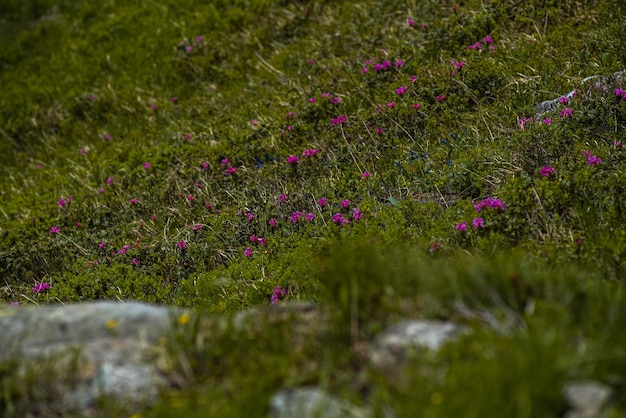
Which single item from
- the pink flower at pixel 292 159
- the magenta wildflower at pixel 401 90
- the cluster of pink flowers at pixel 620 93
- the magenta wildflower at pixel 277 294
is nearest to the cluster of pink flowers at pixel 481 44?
the magenta wildflower at pixel 401 90

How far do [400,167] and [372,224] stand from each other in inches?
52.1

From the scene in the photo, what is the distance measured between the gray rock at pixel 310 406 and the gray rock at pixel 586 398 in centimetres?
86

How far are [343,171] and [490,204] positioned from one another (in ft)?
7.92

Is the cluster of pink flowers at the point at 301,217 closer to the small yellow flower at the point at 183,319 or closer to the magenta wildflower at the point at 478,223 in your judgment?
the magenta wildflower at the point at 478,223

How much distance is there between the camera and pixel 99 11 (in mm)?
15438

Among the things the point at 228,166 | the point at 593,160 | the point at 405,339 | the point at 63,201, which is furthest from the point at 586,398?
the point at 63,201

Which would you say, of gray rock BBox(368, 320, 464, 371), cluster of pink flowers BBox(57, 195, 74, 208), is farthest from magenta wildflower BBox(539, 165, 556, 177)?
cluster of pink flowers BBox(57, 195, 74, 208)

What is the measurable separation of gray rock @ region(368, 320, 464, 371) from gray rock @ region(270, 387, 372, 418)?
10.2 inches

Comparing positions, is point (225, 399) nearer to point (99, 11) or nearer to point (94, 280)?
point (94, 280)

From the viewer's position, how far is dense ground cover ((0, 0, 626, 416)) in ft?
10.4

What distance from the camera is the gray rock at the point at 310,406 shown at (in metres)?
2.66

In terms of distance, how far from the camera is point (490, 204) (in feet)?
18.4

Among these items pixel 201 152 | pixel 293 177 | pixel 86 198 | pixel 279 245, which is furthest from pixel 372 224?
pixel 86 198

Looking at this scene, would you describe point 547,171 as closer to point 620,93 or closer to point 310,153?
point 620,93
